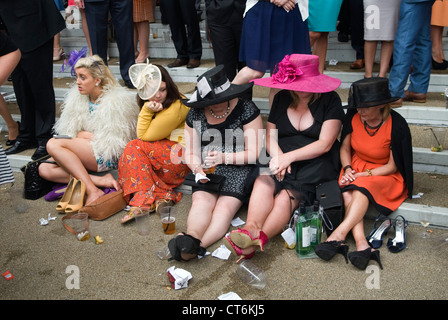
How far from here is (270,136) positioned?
354cm

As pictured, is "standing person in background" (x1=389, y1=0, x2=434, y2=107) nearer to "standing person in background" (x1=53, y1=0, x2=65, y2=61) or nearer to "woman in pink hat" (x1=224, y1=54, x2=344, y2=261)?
"woman in pink hat" (x1=224, y1=54, x2=344, y2=261)

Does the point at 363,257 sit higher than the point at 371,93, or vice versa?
the point at 371,93

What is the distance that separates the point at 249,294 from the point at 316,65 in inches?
70.3

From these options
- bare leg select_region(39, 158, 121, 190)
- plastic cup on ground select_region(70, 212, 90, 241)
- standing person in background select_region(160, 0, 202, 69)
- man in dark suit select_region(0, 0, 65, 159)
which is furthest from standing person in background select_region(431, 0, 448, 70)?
plastic cup on ground select_region(70, 212, 90, 241)

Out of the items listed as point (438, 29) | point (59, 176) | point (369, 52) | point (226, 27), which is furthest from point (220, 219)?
point (438, 29)

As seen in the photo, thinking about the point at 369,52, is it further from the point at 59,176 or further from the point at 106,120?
the point at 59,176

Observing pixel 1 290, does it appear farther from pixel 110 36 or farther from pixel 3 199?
pixel 110 36

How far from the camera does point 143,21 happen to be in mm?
5938

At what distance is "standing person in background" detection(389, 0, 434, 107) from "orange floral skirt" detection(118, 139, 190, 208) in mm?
2063

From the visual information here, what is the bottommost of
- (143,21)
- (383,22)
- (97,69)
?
(97,69)

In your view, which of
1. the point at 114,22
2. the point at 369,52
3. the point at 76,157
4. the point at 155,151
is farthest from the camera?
the point at 114,22

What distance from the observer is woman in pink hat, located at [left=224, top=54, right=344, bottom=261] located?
3.33 m

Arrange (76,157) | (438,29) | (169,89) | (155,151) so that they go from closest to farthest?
1. (169,89)
2. (155,151)
3. (76,157)
4. (438,29)

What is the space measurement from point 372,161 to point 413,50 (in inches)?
52.4
